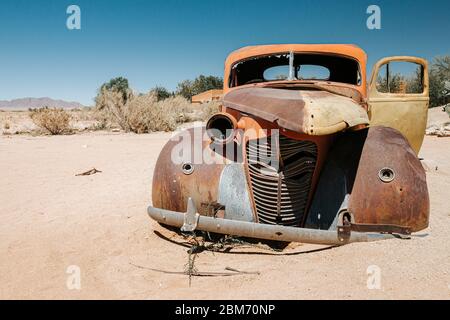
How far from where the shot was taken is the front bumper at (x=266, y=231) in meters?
2.65

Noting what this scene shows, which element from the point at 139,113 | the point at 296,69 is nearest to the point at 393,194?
the point at 296,69

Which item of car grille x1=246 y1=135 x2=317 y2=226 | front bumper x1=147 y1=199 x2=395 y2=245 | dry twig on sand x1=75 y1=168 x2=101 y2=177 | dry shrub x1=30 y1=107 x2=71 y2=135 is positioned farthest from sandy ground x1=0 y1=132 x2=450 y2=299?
dry shrub x1=30 y1=107 x2=71 y2=135

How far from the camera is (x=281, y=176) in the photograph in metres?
2.99

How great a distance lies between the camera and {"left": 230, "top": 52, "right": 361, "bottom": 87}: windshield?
14.5 ft

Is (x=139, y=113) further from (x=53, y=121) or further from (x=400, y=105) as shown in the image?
(x=400, y=105)

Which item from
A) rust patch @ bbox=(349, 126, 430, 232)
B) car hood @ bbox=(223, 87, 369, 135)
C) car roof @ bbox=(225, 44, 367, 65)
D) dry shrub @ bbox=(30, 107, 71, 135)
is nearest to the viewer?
car hood @ bbox=(223, 87, 369, 135)

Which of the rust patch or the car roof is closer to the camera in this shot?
the rust patch

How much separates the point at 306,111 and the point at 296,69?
1992 millimetres

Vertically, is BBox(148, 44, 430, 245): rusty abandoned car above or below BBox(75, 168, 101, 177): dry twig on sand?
above

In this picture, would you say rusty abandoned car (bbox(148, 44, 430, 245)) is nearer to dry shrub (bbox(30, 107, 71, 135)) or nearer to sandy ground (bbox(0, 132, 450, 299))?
sandy ground (bbox(0, 132, 450, 299))

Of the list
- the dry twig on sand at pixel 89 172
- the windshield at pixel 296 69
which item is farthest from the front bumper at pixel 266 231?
the dry twig on sand at pixel 89 172
